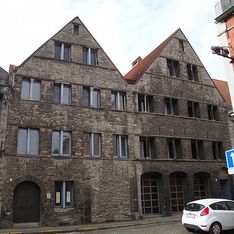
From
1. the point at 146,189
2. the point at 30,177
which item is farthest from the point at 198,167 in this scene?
the point at 30,177

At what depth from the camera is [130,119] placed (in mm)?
22203

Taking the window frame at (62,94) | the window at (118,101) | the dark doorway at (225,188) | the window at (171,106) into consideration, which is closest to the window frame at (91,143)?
the window frame at (62,94)

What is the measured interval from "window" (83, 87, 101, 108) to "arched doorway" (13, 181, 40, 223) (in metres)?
6.40

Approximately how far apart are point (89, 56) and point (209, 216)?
44.5 feet

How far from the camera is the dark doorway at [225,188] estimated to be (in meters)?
25.4

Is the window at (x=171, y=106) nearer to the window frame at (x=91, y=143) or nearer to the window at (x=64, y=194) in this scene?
the window frame at (x=91, y=143)

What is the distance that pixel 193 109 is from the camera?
25594 mm

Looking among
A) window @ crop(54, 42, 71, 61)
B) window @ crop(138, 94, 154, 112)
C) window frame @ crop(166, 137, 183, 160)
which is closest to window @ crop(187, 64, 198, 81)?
window @ crop(138, 94, 154, 112)

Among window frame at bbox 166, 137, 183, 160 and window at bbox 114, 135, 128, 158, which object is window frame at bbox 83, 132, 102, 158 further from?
window frame at bbox 166, 137, 183, 160

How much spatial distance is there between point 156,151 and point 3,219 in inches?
429

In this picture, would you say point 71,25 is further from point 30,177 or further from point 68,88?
point 30,177

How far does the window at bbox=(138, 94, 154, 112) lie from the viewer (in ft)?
76.6

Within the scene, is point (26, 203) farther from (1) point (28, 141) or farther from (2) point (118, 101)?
(2) point (118, 101)

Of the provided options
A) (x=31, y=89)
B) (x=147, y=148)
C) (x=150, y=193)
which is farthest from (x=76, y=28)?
(x=150, y=193)
